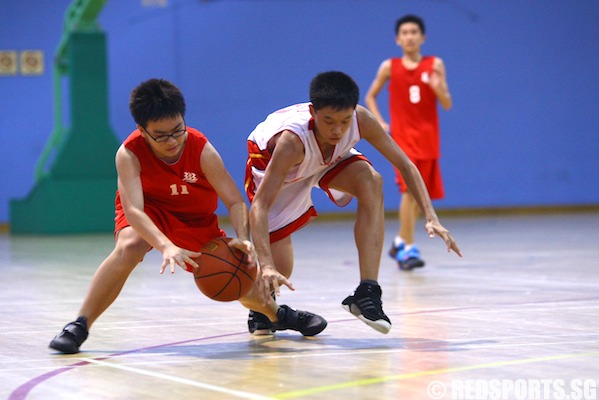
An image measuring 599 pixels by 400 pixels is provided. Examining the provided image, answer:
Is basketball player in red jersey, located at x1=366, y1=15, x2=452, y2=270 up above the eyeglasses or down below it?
below

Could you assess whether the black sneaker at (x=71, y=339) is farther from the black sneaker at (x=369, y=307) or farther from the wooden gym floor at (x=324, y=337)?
the black sneaker at (x=369, y=307)

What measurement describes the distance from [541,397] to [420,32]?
520 cm

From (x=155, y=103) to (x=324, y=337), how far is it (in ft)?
3.60

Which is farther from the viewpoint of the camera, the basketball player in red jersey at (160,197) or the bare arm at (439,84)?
the bare arm at (439,84)

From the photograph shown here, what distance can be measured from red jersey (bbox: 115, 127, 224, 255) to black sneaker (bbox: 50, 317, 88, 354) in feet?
1.35

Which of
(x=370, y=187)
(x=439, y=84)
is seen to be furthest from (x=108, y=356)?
(x=439, y=84)

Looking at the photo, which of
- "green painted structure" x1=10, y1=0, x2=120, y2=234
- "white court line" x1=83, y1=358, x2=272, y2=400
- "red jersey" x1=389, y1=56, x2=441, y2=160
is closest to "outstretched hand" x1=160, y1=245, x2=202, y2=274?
"white court line" x1=83, y1=358, x2=272, y2=400

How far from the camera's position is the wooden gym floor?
3018 mm

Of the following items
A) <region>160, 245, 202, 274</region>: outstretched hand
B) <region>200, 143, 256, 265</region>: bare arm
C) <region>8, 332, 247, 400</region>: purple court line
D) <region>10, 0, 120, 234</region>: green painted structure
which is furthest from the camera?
<region>10, 0, 120, 234</region>: green painted structure

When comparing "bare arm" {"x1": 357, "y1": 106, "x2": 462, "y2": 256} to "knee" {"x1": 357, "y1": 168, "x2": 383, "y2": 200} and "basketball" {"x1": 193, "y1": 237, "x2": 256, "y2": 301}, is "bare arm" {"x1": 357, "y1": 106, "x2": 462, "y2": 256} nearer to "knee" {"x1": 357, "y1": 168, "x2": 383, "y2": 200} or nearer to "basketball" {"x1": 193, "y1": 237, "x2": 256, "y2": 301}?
"knee" {"x1": 357, "y1": 168, "x2": 383, "y2": 200}

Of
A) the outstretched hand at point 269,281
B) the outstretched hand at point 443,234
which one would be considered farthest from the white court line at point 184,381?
the outstretched hand at point 443,234

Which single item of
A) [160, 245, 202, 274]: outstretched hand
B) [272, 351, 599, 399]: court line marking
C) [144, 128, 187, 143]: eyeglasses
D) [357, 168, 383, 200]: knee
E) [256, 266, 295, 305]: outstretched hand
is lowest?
[272, 351, 599, 399]: court line marking

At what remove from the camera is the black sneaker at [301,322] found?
13.4 ft

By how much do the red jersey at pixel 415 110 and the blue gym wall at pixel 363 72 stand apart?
6.31 m
